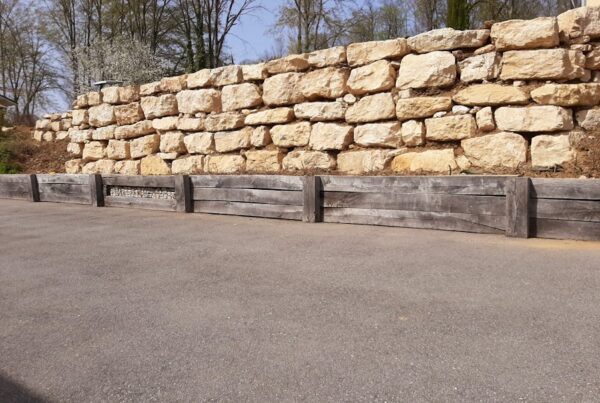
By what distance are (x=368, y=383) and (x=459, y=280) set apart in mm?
1935

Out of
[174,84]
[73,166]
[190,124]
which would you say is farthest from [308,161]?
[73,166]

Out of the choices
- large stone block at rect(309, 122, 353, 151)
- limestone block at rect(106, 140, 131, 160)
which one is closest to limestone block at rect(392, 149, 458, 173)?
large stone block at rect(309, 122, 353, 151)

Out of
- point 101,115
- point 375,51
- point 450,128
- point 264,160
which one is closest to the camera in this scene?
point 450,128

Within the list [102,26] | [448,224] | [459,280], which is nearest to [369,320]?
[459,280]

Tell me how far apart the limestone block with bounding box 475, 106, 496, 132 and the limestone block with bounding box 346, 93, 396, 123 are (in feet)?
4.78

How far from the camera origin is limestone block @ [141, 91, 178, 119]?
10961mm

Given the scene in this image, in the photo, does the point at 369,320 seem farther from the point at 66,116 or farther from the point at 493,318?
the point at 66,116

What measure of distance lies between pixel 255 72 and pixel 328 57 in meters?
1.79

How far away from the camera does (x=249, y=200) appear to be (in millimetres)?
7523

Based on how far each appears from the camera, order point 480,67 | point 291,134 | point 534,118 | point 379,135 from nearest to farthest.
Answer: point 534,118 → point 480,67 → point 379,135 → point 291,134

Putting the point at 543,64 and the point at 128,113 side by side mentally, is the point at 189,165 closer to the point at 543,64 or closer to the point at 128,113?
the point at 128,113

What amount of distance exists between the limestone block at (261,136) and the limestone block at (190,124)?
169cm

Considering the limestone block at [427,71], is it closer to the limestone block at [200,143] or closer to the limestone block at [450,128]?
the limestone block at [450,128]

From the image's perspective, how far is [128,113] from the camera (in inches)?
469
